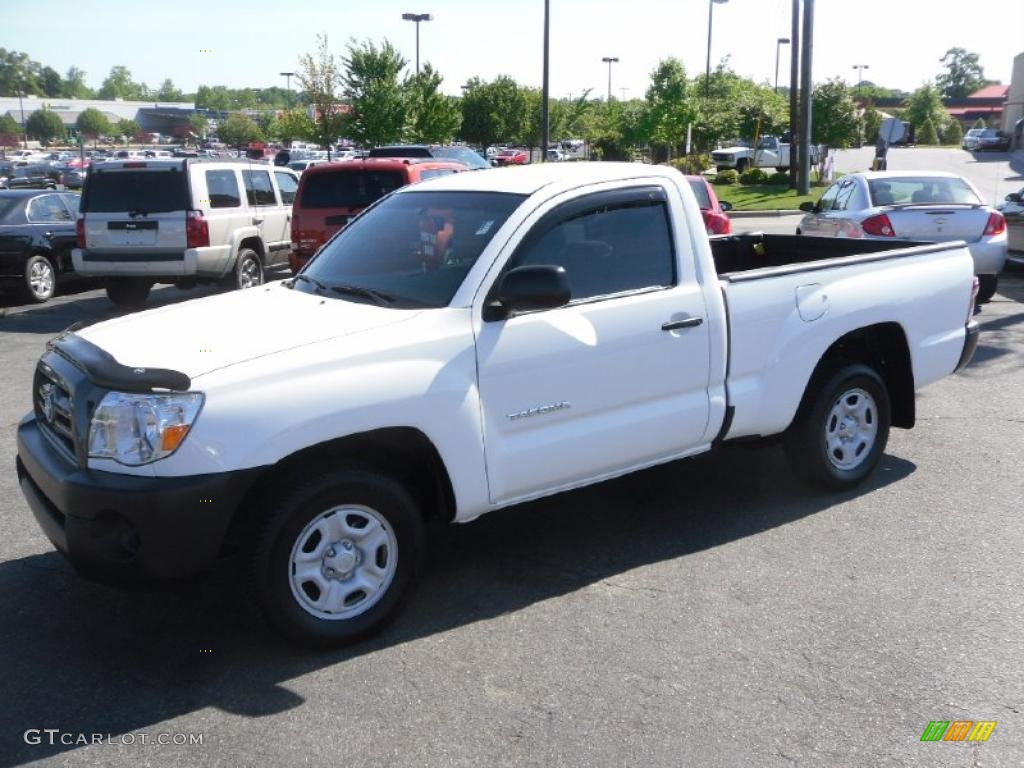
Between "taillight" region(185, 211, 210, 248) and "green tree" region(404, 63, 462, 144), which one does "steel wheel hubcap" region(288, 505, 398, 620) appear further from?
"green tree" region(404, 63, 462, 144)

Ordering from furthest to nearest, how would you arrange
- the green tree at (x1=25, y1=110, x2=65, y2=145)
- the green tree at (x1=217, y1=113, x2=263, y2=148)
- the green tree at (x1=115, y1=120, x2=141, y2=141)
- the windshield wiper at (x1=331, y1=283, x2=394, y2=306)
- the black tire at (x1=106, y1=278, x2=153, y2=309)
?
the green tree at (x1=115, y1=120, x2=141, y2=141)
the green tree at (x1=25, y1=110, x2=65, y2=145)
the green tree at (x1=217, y1=113, x2=263, y2=148)
the black tire at (x1=106, y1=278, x2=153, y2=309)
the windshield wiper at (x1=331, y1=283, x2=394, y2=306)

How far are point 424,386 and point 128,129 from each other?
149 m

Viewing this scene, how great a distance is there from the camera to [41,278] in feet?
45.1

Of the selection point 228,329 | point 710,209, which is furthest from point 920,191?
point 228,329

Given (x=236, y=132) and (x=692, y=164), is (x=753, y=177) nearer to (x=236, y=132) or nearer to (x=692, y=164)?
(x=692, y=164)

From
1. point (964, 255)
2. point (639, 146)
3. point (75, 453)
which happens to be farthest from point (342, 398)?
point (639, 146)

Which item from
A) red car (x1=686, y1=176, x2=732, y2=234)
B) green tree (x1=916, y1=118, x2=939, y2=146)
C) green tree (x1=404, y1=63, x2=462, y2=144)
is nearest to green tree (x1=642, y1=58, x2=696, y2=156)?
green tree (x1=404, y1=63, x2=462, y2=144)

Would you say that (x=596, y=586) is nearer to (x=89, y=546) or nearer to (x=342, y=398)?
(x=342, y=398)

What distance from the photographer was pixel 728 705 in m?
3.60

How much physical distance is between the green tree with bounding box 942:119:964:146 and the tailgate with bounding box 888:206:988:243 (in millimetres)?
88954

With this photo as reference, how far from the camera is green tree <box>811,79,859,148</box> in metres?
37.2

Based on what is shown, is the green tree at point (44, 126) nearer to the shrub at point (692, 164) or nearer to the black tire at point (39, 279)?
the shrub at point (692, 164)

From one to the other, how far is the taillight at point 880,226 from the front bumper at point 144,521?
9.58m

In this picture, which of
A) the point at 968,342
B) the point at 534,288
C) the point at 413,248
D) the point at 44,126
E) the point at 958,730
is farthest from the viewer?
the point at 44,126
